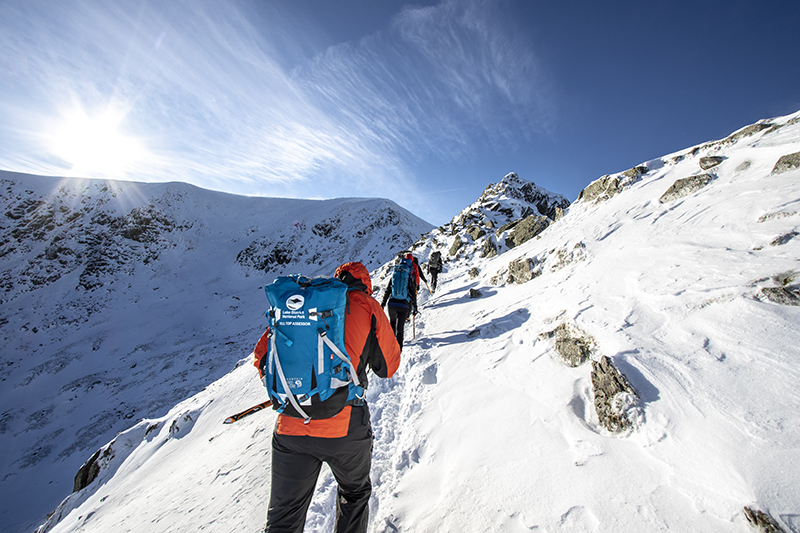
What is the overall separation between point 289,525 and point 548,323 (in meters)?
4.75

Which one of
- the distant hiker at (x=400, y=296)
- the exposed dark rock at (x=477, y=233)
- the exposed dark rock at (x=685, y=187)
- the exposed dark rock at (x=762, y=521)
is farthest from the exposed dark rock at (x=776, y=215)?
the exposed dark rock at (x=477, y=233)

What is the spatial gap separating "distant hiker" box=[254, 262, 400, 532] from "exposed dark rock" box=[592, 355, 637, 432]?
258cm

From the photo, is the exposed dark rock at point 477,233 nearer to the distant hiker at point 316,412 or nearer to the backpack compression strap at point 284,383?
the distant hiker at point 316,412

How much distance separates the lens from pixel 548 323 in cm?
502

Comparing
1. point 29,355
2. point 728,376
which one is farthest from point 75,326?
point 728,376

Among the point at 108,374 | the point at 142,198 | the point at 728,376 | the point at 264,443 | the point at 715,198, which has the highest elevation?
the point at 142,198

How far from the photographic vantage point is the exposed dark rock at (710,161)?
21.6ft

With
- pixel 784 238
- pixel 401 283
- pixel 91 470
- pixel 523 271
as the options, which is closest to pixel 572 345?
pixel 784 238

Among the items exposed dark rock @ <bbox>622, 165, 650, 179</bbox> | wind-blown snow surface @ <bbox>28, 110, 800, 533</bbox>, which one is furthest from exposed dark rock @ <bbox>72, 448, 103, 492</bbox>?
exposed dark rock @ <bbox>622, 165, 650, 179</bbox>

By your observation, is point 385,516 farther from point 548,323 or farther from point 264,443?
Result: point 548,323

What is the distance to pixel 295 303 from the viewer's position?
2.05 metres

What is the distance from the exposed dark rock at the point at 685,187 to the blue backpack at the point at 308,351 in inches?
341

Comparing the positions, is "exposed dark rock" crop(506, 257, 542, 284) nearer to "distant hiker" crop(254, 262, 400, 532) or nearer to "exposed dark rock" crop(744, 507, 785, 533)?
"exposed dark rock" crop(744, 507, 785, 533)

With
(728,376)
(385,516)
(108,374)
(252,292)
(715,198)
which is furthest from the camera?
(252,292)
